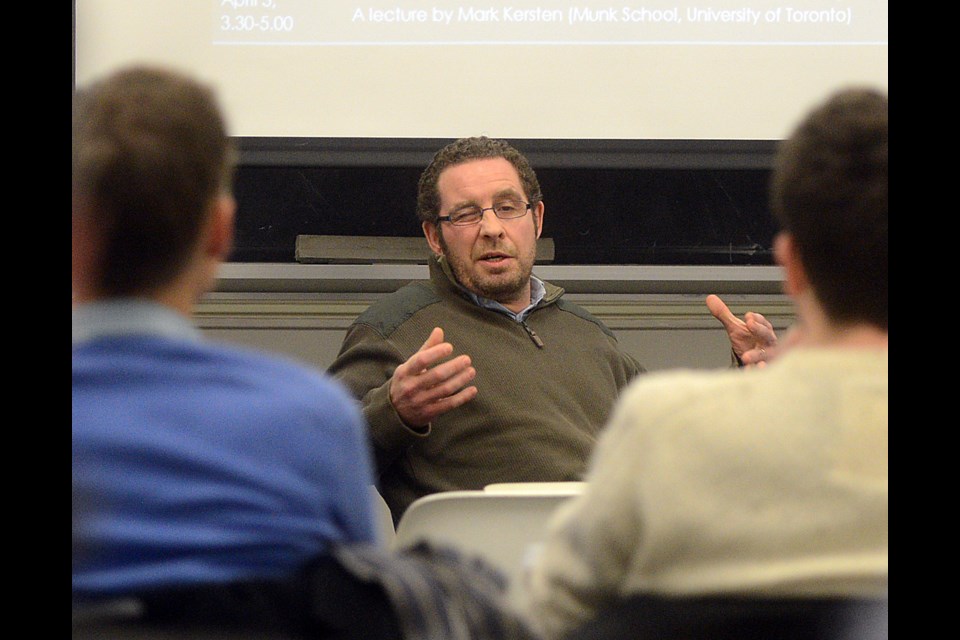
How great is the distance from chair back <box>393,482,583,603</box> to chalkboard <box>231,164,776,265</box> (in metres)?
1.75

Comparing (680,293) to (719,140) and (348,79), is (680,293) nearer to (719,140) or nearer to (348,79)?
(719,140)

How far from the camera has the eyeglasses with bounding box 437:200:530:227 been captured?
2.52 meters

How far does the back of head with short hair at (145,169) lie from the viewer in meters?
0.85

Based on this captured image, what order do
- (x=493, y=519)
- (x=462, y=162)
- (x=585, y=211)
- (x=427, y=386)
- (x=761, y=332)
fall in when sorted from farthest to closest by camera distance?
(x=585, y=211), (x=462, y=162), (x=761, y=332), (x=427, y=386), (x=493, y=519)

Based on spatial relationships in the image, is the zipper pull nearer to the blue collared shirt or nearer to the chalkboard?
the blue collared shirt

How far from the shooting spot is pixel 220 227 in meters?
0.91

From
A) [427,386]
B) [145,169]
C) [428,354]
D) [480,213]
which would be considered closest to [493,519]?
[428,354]

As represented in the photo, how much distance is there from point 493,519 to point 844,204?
2.21 feet

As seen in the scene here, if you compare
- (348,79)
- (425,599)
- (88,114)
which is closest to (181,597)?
(425,599)

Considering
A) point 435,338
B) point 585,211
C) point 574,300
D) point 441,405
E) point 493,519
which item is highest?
point 585,211

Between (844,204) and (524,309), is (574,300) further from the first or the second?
(844,204)

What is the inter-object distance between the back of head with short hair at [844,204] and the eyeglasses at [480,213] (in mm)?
1580

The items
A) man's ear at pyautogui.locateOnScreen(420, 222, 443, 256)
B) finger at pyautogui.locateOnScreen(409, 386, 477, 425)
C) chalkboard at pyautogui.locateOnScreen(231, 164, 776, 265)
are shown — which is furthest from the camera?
chalkboard at pyautogui.locateOnScreen(231, 164, 776, 265)

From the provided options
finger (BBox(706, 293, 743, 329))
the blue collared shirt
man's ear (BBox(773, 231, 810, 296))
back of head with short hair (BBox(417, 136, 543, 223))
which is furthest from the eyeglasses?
man's ear (BBox(773, 231, 810, 296))
